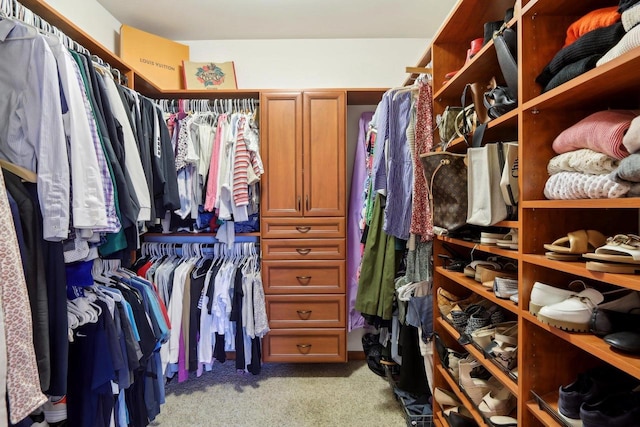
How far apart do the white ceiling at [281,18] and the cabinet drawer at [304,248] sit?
62.5 inches

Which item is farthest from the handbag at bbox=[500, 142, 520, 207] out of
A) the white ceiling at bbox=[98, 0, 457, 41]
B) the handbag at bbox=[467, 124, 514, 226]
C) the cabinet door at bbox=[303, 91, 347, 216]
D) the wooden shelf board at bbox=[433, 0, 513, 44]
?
the white ceiling at bbox=[98, 0, 457, 41]

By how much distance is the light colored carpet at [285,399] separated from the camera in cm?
179

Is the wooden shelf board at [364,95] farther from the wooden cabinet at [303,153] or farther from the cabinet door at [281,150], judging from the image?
the cabinet door at [281,150]

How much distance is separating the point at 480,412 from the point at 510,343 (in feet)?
1.11

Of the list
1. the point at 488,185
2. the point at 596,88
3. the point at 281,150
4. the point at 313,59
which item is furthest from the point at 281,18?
the point at 596,88

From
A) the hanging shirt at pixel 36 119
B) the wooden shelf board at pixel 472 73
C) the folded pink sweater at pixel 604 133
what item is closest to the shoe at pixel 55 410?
the hanging shirt at pixel 36 119

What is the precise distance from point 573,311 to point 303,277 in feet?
5.29

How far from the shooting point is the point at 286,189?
2.17 meters

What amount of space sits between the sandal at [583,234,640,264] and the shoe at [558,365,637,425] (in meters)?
0.37

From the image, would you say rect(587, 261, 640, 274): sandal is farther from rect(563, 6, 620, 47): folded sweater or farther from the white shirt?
the white shirt

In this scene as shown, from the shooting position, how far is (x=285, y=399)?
6.47ft

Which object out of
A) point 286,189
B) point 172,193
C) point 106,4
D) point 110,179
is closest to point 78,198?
point 110,179

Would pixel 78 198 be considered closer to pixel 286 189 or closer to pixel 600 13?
pixel 286 189

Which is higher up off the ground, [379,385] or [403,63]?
[403,63]
